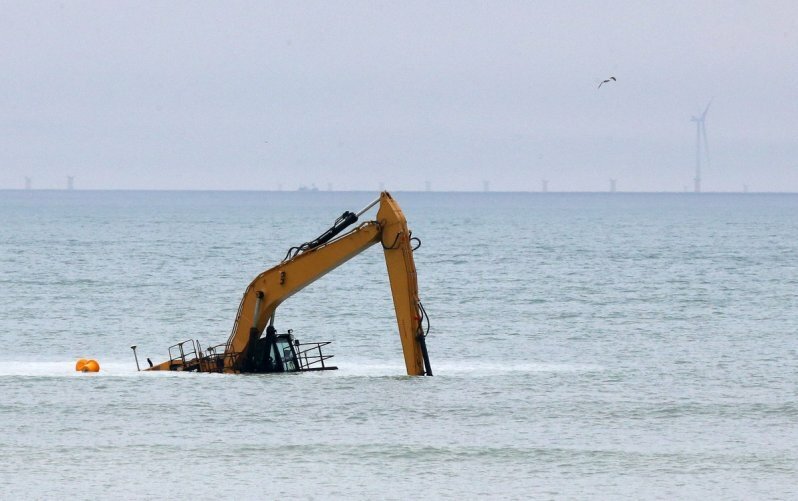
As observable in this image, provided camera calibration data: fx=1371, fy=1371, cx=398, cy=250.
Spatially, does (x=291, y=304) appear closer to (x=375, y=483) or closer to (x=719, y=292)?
(x=719, y=292)

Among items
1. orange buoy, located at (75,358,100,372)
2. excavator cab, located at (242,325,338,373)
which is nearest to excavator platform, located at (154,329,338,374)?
excavator cab, located at (242,325,338,373)

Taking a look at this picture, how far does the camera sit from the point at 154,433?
110ft

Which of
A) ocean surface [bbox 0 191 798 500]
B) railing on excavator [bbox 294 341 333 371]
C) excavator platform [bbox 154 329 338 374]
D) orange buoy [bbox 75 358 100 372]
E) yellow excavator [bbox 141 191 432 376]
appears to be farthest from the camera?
orange buoy [bbox 75 358 100 372]

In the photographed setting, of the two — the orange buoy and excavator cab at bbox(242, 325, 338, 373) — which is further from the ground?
excavator cab at bbox(242, 325, 338, 373)

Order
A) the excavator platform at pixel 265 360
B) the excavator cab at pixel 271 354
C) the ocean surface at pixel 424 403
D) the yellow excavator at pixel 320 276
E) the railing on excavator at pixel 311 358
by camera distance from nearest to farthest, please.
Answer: the ocean surface at pixel 424 403, the yellow excavator at pixel 320 276, the excavator cab at pixel 271 354, the excavator platform at pixel 265 360, the railing on excavator at pixel 311 358

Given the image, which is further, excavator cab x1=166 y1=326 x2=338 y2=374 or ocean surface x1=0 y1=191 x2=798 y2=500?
excavator cab x1=166 y1=326 x2=338 y2=374

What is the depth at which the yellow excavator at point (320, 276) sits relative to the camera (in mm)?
37375

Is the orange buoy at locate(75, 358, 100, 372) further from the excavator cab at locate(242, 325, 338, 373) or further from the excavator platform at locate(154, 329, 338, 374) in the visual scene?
the excavator cab at locate(242, 325, 338, 373)

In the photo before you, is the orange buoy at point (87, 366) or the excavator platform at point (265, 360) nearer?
the excavator platform at point (265, 360)

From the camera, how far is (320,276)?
38406 millimetres

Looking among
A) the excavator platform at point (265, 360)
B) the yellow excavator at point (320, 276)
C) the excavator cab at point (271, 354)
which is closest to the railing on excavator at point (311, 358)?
the excavator platform at point (265, 360)

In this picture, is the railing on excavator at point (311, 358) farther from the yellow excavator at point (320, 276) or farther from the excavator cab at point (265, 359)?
the yellow excavator at point (320, 276)

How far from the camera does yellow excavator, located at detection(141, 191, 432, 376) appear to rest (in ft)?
123

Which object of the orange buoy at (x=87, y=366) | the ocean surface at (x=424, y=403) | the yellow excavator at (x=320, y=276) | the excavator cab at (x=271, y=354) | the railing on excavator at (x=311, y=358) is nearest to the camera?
the ocean surface at (x=424, y=403)
